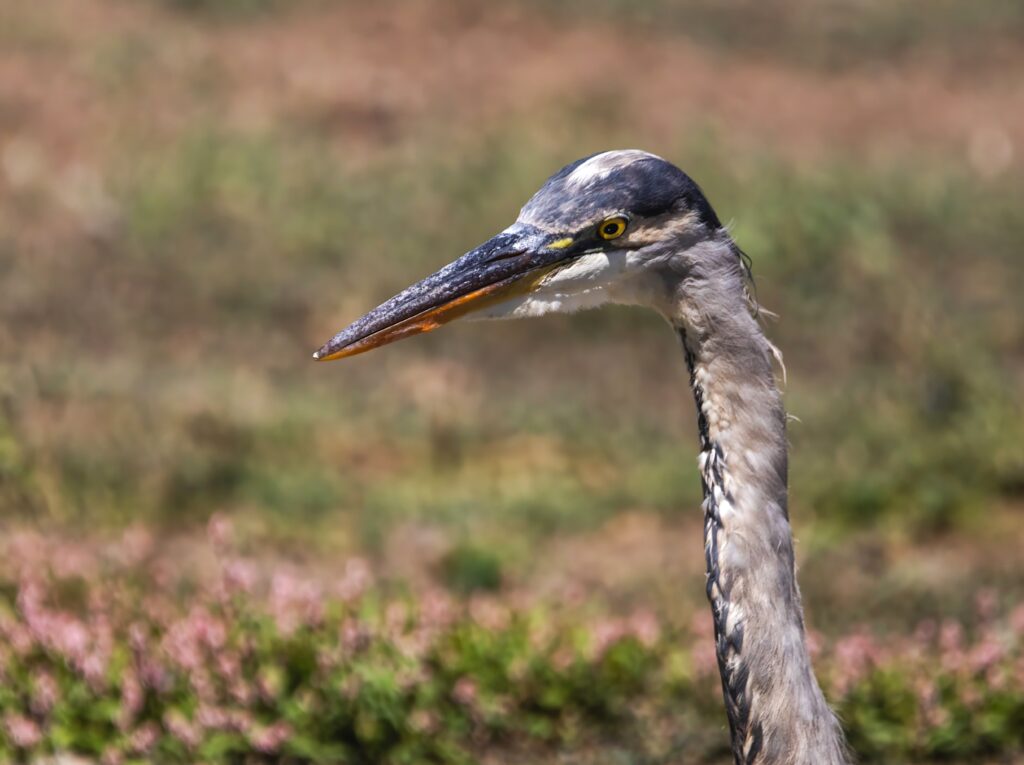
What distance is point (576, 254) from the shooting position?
10.8ft

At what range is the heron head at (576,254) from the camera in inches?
127

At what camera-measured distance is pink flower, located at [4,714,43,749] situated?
4.99 meters

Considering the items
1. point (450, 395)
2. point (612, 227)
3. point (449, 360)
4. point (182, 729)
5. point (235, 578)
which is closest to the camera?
point (612, 227)

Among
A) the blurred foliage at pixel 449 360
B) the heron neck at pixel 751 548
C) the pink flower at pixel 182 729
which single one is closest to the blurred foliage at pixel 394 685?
the pink flower at pixel 182 729

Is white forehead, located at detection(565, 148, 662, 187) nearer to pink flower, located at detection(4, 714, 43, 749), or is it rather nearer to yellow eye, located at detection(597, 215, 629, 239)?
yellow eye, located at detection(597, 215, 629, 239)

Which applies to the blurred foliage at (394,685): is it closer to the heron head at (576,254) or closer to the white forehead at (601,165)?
the heron head at (576,254)

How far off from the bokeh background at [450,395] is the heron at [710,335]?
213 centimetres

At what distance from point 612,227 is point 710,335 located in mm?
328

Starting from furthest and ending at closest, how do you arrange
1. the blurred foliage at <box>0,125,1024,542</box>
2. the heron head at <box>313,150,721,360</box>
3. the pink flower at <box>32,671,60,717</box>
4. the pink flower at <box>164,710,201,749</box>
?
the blurred foliage at <box>0,125,1024,542</box>
the pink flower at <box>32,671,60,717</box>
the pink flower at <box>164,710,201,749</box>
the heron head at <box>313,150,721,360</box>

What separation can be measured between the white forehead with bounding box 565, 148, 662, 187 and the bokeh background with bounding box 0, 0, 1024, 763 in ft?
7.87

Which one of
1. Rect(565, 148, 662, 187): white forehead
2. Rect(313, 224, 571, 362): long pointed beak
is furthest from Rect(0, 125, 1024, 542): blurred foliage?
Rect(565, 148, 662, 187): white forehead


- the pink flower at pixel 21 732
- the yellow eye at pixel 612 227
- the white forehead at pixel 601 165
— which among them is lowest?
the pink flower at pixel 21 732

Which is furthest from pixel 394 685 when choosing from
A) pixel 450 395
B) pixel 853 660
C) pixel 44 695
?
pixel 450 395

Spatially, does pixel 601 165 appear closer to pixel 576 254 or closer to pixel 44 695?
pixel 576 254
